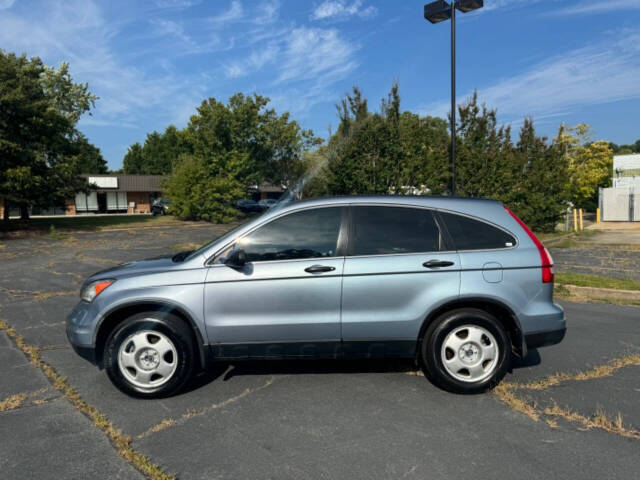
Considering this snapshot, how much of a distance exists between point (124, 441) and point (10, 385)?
181 cm

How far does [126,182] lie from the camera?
178ft

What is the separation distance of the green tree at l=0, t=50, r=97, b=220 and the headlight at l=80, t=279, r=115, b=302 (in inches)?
831

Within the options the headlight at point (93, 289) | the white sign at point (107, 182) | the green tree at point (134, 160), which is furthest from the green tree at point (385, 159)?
the green tree at point (134, 160)

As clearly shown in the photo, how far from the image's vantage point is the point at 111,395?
3920mm

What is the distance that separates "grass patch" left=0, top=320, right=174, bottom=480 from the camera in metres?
2.80

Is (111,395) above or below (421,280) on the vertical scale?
below

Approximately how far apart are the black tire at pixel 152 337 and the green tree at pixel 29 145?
21594 millimetres

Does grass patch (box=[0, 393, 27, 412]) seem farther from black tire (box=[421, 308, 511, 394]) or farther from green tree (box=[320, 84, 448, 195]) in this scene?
green tree (box=[320, 84, 448, 195])

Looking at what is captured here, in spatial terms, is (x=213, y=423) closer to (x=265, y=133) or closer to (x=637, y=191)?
(x=637, y=191)

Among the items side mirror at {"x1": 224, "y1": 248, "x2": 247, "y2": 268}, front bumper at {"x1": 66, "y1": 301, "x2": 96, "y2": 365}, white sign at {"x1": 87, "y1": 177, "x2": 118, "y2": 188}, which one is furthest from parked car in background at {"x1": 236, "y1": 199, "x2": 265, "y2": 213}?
side mirror at {"x1": 224, "y1": 248, "x2": 247, "y2": 268}

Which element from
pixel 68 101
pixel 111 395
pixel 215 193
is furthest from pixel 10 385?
pixel 68 101

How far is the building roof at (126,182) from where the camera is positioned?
172ft

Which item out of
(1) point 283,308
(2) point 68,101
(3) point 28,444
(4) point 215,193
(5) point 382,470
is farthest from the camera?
(2) point 68,101

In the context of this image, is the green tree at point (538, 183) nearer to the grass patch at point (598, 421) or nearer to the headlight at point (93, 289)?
the grass patch at point (598, 421)
